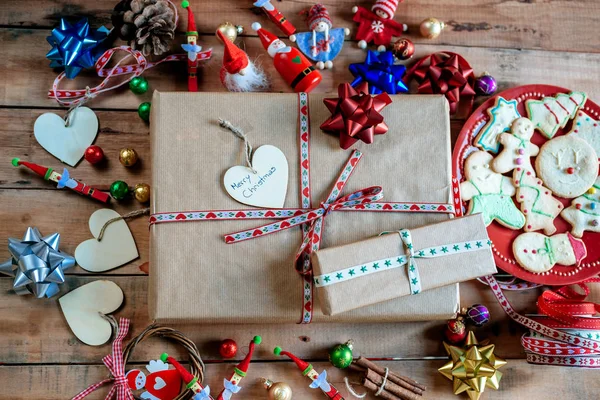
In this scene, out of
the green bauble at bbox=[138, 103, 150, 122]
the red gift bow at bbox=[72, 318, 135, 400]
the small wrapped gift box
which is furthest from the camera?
the green bauble at bbox=[138, 103, 150, 122]

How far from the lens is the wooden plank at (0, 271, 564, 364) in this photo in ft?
4.02

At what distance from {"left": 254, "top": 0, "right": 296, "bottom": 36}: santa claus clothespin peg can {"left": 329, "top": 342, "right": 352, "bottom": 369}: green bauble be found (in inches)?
30.3

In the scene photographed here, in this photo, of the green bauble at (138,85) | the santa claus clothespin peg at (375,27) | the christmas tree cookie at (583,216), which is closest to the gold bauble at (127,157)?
the green bauble at (138,85)

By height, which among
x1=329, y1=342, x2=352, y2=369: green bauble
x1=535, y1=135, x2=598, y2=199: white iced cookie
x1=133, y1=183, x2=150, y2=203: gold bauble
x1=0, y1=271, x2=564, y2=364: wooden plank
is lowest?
x1=329, y1=342, x2=352, y2=369: green bauble

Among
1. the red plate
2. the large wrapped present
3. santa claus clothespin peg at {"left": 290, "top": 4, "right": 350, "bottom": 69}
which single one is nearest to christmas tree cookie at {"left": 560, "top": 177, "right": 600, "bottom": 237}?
the red plate

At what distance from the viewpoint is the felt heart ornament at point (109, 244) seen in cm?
125

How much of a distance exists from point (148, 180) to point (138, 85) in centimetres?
23

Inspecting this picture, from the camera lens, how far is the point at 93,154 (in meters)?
1.25

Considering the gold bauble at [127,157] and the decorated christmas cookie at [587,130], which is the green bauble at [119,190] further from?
the decorated christmas cookie at [587,130]

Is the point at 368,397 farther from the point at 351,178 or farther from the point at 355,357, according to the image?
the point at 351,178

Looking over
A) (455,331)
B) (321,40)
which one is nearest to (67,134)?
(321,40)

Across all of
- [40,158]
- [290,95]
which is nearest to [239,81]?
[290,95]

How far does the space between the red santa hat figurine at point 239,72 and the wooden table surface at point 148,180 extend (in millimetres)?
57

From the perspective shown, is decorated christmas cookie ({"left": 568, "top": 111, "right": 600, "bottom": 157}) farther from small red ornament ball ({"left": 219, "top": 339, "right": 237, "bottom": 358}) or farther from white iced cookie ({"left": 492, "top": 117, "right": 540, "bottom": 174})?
small red ornament ball ({"left": 219, "top": 339, "right": 237, "bottom": 358})
